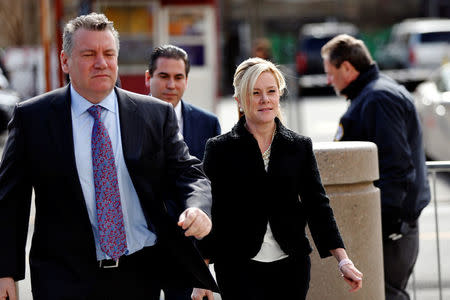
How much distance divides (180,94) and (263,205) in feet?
4.65

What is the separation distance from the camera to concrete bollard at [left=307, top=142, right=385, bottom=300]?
5.38 metres

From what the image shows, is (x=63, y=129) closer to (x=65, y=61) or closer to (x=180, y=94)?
(x=65, y=61)

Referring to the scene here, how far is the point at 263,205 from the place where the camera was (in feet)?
13.8

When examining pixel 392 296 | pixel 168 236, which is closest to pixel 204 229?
pixel 168 236

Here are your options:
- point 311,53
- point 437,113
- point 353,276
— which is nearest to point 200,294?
point 353,276

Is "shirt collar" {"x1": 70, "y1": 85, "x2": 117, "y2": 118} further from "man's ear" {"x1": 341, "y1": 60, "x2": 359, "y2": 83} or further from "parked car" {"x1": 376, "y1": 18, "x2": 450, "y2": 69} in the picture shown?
"parked car" {"x1": 376, "y1": 18, "x2": 450, "y2": 69}

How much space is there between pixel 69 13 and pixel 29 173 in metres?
26.3

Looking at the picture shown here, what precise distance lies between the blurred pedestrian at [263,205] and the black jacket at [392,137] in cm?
148

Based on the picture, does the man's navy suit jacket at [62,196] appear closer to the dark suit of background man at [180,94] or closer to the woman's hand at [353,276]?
the woman's hand at [353,276]

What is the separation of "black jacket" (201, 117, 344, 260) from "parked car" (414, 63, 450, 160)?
8.96 m

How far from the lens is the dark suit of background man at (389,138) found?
571cm

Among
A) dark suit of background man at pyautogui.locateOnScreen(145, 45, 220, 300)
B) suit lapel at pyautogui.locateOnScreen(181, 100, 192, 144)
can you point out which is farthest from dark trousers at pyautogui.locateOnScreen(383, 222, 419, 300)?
suit lapel at pyautogui.locateOnScreen(181, 100, 192, 144)

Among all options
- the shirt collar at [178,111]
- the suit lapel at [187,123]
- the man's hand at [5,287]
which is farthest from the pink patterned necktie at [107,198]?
the shirt collar at [178,111]

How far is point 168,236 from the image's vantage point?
12.3ft
